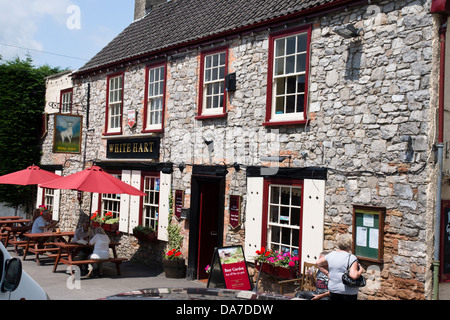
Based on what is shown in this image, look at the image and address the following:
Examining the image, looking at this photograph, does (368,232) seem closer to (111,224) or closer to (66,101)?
(111,224)

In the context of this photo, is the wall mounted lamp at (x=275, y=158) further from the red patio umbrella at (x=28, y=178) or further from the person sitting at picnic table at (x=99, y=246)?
the red patio umbrella at (x=28, y=178)

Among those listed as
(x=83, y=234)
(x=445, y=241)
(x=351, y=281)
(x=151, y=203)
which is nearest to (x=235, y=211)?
(x=151, y=203)

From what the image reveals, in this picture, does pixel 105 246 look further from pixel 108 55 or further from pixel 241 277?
pixel 108 55

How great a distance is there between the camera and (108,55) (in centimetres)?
1653

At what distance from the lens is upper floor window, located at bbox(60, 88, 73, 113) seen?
18186 mm

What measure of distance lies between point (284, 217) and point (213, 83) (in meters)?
4.10

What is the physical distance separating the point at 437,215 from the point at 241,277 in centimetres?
377

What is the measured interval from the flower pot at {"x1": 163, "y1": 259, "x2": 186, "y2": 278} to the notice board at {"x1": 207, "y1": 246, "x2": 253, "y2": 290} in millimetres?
2979

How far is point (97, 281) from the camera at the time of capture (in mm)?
10914

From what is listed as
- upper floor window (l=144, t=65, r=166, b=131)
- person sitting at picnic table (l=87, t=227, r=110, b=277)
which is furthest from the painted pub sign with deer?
person sitting at picnic table (l=87, t=227, r=110, b=277)

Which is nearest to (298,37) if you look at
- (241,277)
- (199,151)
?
(199,151)

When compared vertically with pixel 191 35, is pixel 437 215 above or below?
below

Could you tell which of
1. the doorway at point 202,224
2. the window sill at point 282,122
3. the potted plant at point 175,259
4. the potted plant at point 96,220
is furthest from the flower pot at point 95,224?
the window sill at point 282,122

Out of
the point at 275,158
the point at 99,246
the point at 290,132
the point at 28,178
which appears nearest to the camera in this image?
the point at 290,132
